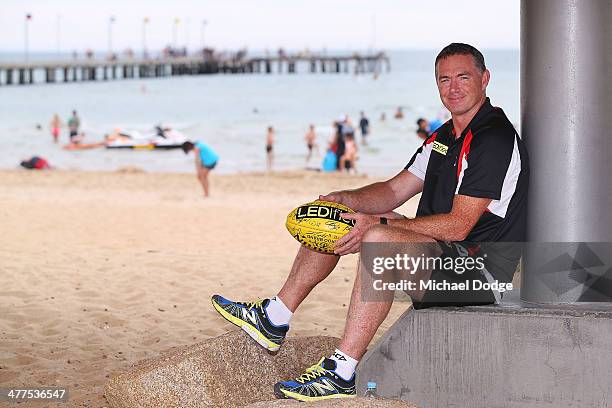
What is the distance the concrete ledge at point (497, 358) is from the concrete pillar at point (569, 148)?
20 cm

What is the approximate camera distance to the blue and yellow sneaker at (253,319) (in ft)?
14.2

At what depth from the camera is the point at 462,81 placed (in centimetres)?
402

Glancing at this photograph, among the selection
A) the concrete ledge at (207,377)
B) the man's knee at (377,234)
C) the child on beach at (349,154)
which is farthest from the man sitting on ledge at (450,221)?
the child on beach at (349,154)

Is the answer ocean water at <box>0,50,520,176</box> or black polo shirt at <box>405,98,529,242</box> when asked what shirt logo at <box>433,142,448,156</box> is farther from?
ocean water at <box>0,50,520,176</box>

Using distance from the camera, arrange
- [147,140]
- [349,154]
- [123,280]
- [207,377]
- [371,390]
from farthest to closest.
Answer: [147,140] → [349,154] → [123,280] → [207,377] → [371,390]

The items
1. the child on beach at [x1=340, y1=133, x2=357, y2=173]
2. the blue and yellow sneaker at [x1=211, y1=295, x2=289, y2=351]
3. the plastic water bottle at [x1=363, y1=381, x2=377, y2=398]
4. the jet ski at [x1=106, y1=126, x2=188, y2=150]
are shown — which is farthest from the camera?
the jet ski at [x1=106, y1=126, x2=188, y2=150]

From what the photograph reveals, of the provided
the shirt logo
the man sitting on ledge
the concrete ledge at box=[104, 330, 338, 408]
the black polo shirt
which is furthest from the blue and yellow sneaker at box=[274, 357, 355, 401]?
the shirt logo

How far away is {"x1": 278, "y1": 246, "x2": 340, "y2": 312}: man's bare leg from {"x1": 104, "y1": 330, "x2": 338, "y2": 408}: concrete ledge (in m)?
0.35

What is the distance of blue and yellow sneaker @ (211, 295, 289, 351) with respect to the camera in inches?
170

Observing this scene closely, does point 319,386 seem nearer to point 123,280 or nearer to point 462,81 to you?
point 462,81

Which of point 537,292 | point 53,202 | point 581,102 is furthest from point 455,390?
point 53,202

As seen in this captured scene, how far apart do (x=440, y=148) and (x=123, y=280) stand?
4295mm

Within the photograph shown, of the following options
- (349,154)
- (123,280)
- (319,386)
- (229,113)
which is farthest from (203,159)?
(229,113)

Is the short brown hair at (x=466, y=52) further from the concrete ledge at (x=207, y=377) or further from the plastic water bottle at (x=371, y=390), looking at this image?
the concrete ledge at (x=207, y=377)
